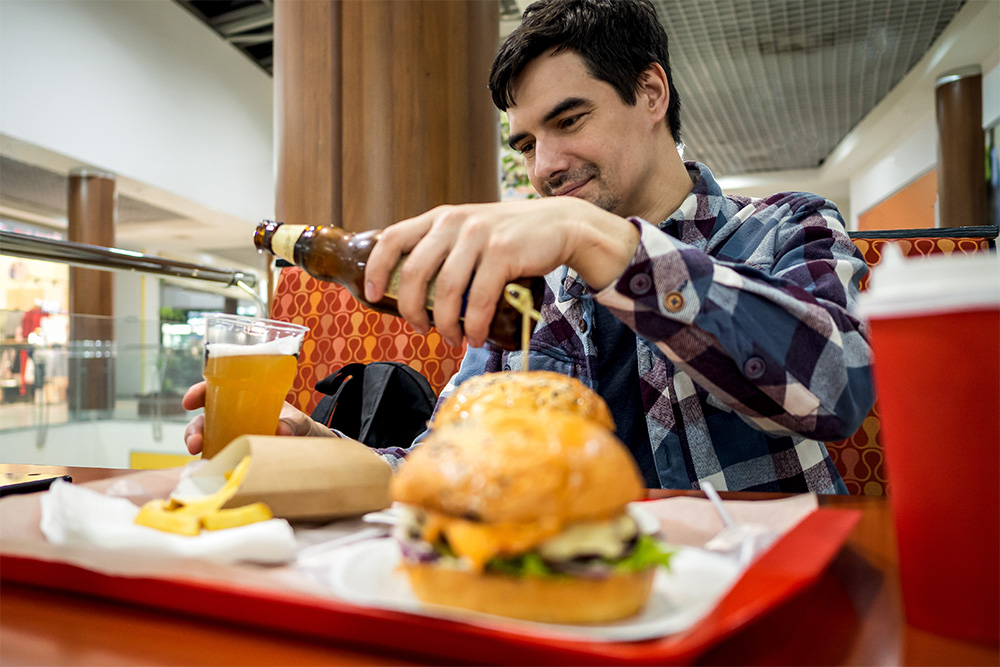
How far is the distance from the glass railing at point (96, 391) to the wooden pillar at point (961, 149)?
716cm

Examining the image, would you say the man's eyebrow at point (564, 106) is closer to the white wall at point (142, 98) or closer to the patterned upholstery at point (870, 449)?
the patterned upholstery at point (870, 449)

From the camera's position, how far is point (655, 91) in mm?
1608

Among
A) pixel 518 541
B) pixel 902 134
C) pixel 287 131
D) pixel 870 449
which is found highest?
pixel 902 134

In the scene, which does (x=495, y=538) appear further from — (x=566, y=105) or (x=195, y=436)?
(x=566, y=105)

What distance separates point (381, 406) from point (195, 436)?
64 cm

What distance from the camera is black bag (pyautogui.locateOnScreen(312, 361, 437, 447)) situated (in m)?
1.63

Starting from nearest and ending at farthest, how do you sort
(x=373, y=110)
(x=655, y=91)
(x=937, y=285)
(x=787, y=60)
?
(x=937, y=285) < (x=655, y=91) < (x=373, y=110) < (x=787, y=60)

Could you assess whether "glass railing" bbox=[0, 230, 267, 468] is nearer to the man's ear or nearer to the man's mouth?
the man's mouth

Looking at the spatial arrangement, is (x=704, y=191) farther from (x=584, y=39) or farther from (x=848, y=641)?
(x=848, y=641)

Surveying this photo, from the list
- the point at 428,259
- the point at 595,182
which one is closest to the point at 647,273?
the point at 428,259

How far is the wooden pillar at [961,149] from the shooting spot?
6.98 m

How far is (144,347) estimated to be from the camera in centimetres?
411

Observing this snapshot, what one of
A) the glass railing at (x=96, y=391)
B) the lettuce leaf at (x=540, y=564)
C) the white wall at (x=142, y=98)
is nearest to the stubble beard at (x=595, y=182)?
the lettuce leaf at (x=540, y=564)

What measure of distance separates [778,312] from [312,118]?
240 centimetres
